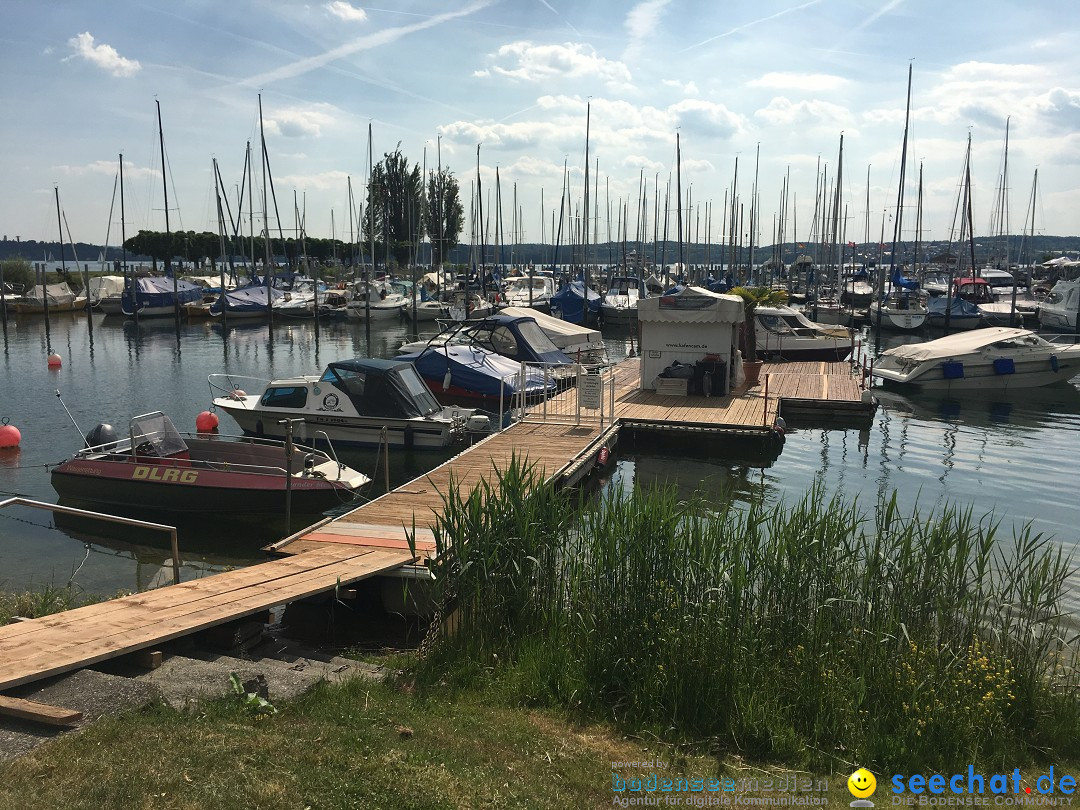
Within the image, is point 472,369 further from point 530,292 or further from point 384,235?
point 384,235

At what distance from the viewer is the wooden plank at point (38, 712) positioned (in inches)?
229

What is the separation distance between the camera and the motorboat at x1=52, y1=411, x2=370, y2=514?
48.5 ft

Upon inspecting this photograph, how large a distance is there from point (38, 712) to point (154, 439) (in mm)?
10798

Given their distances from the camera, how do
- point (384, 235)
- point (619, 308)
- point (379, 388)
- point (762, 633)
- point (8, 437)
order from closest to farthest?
point (762, 633), point (379, 388), point (8, 437), point (619, 308), point (384, 235)

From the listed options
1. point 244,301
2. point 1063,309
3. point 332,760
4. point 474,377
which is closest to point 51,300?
point 244,301

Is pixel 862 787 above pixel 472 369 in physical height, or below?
below

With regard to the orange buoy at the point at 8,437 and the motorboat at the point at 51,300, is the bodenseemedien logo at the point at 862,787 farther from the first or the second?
the motorboat at the point at 51,300

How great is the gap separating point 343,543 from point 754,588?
5.42 m

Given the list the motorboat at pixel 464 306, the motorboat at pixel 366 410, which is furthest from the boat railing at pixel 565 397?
the motorboat at pixel 464 306

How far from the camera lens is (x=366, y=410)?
20109 mm

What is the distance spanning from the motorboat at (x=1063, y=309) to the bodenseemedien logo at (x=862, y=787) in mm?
46155

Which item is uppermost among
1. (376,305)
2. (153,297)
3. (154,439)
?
(153,297)

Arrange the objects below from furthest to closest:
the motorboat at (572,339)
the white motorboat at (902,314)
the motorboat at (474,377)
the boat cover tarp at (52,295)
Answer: the boat cover tarp at (52,295), the white motorboat at (902,314), the motorboat at (572,339), the motorboat at (474,377)

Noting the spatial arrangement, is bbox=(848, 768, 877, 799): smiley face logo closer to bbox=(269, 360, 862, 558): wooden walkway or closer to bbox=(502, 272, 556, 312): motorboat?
bbox=(269, 360, 862, 558): wooden walkway
